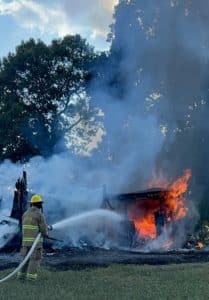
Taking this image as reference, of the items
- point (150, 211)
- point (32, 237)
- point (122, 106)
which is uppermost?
point (122, 106)

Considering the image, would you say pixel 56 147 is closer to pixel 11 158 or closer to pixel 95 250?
pixel 11 158

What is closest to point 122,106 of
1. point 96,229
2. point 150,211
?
point 150,211

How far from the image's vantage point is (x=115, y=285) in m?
11.2

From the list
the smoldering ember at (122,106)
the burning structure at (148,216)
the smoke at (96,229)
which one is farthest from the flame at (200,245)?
the smoke at (96,229)

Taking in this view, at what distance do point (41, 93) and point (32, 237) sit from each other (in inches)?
883

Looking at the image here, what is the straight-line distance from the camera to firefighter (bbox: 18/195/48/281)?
1180cm

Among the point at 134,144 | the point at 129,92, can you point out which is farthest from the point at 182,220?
the point at 129,92

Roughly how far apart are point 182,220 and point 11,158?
11779 millimetres

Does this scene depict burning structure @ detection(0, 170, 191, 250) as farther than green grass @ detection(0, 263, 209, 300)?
Yes

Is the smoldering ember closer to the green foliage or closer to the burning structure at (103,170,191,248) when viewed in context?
the green foliage

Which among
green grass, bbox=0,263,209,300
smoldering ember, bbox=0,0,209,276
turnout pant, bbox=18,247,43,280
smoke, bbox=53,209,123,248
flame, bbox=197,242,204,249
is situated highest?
smoldering ember, bbox=0,0,209,276

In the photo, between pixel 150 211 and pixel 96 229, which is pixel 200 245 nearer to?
pixel 150 211

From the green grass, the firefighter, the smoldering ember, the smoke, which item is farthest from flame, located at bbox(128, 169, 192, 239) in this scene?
the firefighter

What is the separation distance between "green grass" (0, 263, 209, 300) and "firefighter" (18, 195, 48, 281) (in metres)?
0.32
